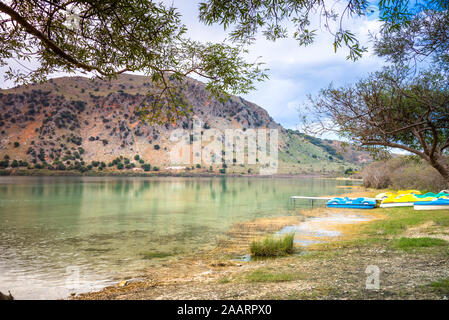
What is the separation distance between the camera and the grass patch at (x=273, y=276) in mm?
6735

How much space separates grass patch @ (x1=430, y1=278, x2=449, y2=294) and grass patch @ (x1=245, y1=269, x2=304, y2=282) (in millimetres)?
2302

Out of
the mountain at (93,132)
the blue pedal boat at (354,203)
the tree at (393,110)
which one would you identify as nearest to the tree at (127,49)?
the tree at (393,110)

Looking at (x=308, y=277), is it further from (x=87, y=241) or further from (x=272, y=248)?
(x=87, y=241)

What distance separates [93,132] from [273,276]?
131 m

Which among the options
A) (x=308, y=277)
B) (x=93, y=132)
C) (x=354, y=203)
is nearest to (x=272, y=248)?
(x=308, y=277)

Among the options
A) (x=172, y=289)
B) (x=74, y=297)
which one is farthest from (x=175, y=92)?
(x=74, y=297)

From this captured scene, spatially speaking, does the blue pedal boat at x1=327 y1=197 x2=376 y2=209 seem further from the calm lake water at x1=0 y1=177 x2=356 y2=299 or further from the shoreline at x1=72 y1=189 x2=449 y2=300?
the shoreline at x1=72 y1=189 x2=449 y2=300

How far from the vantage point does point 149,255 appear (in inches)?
498

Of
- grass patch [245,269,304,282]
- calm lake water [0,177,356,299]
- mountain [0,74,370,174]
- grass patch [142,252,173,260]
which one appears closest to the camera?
grass patch [245,269,304,282]

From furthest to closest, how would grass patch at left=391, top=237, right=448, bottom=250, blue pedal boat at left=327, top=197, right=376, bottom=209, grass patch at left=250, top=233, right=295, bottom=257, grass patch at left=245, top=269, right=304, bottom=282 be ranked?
blue pedal boat at left=327, top=197, right=376, bottom=209, grass patch at left=250, top=233, right=295, bottom=257, grass patch at left=391, top=237, right=448, bottom=250, grass patch at left=245, top=269, right=304, bottom=282

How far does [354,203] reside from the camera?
89.0 ft

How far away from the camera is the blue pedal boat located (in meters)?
26.1

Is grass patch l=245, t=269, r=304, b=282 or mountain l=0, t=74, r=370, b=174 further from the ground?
mountain l=0, t=74, r=370, b=174

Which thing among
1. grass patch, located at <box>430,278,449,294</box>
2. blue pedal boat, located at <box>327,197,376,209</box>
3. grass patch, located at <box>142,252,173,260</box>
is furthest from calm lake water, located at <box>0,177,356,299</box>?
grass patch, located at <box>430,278,449,294</box>
